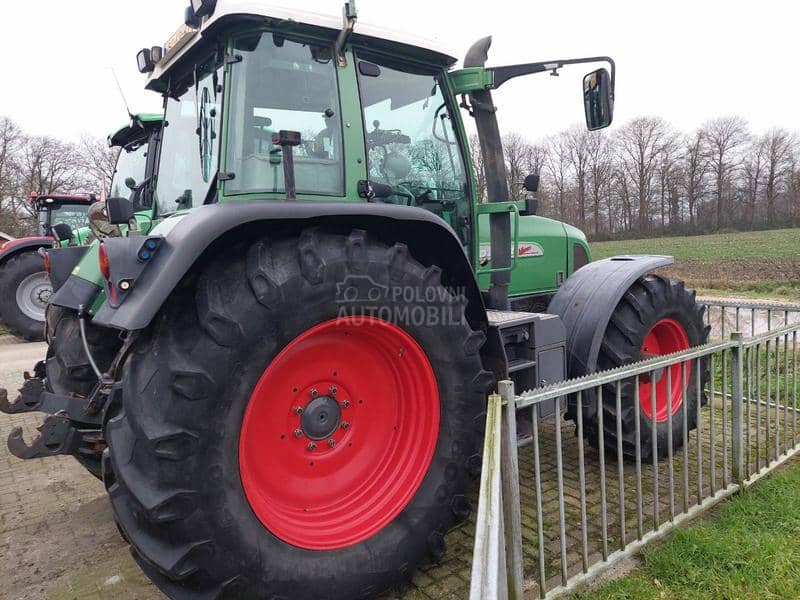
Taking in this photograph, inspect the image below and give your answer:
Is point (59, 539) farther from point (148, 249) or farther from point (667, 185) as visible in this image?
point (667, 185)

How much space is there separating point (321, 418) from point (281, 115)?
1495mm

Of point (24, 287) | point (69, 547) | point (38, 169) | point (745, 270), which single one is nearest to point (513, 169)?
point (69, 547)

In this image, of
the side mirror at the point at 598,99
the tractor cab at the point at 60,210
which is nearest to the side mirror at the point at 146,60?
the side mirror at the point at 598,99

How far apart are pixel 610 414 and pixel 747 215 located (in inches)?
1923

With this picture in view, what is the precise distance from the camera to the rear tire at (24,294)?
1004 centimetres

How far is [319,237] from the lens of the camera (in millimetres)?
2398

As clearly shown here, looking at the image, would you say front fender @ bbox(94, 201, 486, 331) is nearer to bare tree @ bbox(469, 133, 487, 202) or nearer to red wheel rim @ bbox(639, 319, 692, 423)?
bare tree @ bbox(469, 133, 487, 202)

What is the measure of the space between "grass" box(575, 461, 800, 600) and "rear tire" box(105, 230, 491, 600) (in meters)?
0.99

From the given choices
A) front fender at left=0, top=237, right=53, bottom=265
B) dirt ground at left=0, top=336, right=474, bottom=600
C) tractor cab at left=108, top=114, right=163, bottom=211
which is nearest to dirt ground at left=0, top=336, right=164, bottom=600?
dirt ground at left=0, top=336, right=474, bottom=600

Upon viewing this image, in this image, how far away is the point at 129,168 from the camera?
6410 mm

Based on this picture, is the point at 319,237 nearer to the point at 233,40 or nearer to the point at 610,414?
the point at 233,40

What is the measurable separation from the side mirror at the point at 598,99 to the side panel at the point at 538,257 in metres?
0.99

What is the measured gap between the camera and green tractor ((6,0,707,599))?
6.78 feet

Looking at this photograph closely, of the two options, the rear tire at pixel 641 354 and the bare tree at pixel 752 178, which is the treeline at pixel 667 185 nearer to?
the bare tree at pixel 752 178
